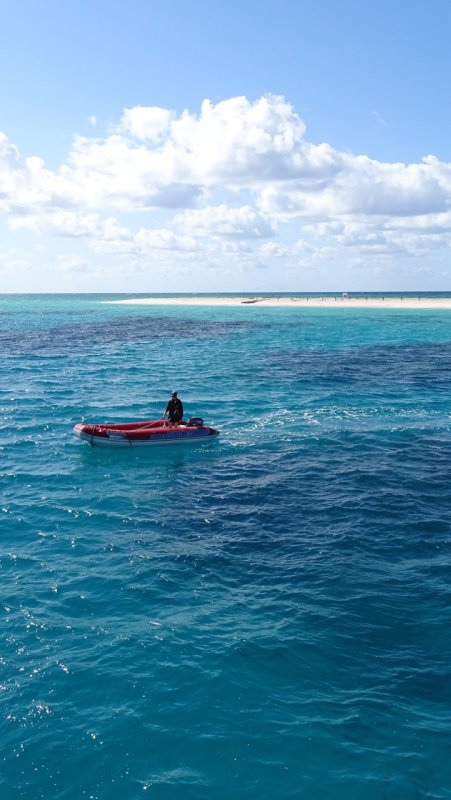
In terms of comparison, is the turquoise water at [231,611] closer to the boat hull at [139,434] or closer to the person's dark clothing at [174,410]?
the boat hull at [139,434]

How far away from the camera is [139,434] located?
27.0m

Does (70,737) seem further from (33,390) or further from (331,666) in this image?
(33,390)

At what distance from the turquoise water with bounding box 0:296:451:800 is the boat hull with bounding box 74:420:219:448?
62 centimetres

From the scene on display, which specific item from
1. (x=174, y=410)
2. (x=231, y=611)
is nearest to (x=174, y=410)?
(x=174, y=410)

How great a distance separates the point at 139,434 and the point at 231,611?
14358mm

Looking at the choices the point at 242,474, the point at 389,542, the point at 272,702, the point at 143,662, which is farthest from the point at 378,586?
the point at 242,474

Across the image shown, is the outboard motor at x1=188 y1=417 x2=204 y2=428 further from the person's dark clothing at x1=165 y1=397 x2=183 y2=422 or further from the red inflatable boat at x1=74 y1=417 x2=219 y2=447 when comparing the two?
the person's dark clothing at x1=165 y1=397 x2=183 y2=422

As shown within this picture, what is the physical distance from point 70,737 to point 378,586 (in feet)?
27.2

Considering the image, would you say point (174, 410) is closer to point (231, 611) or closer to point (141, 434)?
point (141, 434)

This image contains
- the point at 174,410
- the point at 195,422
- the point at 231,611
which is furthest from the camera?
the point at 195,422

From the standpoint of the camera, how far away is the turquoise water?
9.72 m

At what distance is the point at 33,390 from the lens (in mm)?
40562

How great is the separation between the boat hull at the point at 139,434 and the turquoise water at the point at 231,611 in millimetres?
615

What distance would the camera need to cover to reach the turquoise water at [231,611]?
31.9 feet
